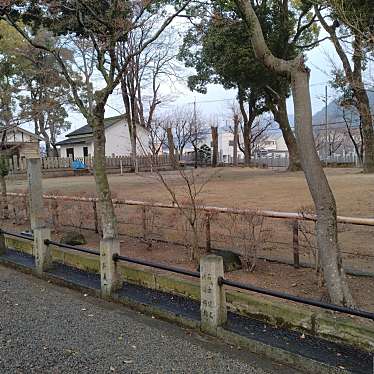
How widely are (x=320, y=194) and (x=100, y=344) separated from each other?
8.57 feet

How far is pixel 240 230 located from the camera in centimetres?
654

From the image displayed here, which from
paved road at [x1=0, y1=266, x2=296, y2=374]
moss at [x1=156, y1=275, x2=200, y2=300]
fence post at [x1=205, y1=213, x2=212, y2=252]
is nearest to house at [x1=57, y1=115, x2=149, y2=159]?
fence post at [x1=205, y1=213, x2=212, y2=252]

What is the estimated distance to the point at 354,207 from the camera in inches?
424

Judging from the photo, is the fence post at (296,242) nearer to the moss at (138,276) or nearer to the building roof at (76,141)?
the moss at (138,276)

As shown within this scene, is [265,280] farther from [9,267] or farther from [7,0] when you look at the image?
[7,0]

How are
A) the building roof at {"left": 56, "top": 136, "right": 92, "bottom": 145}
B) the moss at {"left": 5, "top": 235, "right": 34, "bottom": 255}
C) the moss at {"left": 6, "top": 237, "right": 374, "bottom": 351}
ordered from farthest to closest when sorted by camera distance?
the building roof at {"left": 56, "top": 136, "right": 92, "bottom": 145}
the moss at {"left": 5, "top": 235, "right": 34, "bottom": 255}
the moss at {"left": 6, "top": 237, "right": 374, "bottom": 351}

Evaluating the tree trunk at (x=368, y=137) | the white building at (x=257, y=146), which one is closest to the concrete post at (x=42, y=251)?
the tree trunk at (x=368, y=137)

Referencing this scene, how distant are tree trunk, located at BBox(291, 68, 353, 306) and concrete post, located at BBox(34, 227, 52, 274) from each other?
401 centimetres

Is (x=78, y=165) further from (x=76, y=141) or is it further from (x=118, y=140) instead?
(x=118, y=140)

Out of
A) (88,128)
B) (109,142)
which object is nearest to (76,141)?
(88,128)

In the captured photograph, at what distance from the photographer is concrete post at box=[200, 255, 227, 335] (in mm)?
4149

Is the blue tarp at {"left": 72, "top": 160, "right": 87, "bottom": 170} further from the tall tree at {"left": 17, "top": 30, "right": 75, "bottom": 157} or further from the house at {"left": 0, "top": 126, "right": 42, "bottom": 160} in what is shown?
the tall tree at {"left": 17, "top": 30, "right": 75, "bottom": 157}

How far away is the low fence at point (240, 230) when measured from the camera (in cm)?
607

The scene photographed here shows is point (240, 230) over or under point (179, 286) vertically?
over
